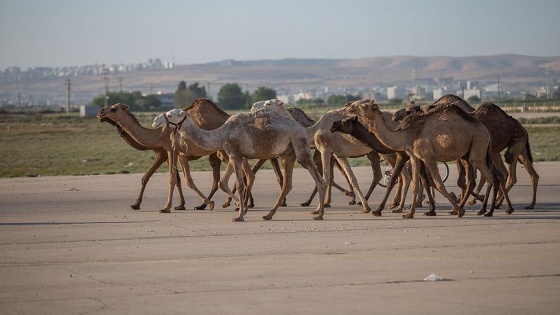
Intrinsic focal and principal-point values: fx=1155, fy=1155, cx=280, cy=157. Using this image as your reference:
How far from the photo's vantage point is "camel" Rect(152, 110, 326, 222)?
1958 cm

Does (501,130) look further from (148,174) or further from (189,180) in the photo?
(148,174)

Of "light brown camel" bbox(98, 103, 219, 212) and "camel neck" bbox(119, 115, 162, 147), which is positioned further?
"camel neck" bbox(119, 115, 162, 147)

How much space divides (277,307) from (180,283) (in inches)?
72.8

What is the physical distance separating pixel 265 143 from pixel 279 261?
17.8 ft

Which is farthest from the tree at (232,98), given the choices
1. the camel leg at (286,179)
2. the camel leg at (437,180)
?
the camel leg at (437,180)

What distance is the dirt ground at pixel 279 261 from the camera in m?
11.8

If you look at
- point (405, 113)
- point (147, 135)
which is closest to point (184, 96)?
point (147, 135)

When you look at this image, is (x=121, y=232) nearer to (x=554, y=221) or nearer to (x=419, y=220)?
(x=419, y=220)

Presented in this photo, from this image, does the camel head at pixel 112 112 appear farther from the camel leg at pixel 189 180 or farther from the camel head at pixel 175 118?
the camel head at pixel 175 118

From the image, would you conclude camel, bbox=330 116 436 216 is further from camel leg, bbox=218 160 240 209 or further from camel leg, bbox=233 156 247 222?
camel leg, bbox=218 160 240 209

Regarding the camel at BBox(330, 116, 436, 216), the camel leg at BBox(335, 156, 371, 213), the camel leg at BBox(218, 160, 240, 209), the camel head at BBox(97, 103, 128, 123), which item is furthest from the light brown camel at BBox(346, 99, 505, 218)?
the camel head at BBox(97, 103, 128, 123)

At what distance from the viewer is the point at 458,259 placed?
1420cm

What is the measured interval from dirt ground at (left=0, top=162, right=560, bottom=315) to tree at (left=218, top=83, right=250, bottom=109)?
130 m

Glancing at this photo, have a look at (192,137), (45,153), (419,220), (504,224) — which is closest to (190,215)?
(192,137)
